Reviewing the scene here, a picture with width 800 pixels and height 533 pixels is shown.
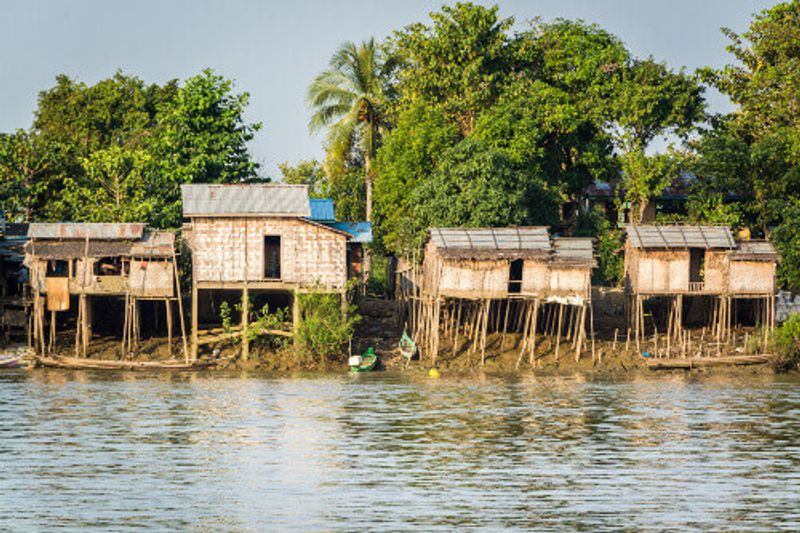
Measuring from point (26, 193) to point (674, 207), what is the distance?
2458 cm

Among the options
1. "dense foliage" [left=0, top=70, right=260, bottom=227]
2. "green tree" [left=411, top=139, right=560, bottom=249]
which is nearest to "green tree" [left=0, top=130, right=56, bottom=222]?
"dense foliage" [left=0, top=70, right=260, bottom=227]

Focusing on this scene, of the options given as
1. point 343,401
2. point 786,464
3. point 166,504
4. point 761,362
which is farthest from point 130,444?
point 761,362

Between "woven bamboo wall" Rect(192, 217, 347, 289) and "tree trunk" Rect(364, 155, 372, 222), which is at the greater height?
"tree trunk" Rect(364, 155, 372, 222)

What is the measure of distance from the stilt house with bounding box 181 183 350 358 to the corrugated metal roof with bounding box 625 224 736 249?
914 centimetres

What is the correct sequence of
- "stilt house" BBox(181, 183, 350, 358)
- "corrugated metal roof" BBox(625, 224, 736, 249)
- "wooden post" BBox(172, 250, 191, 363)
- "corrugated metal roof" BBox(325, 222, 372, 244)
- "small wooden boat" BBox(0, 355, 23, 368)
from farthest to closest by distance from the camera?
"corrugated metal roof" BBox(325, 222, 372, 244)
"corrugated metal roof" BBox(625, 224, 736, 249)
"stilt house" BBox(181, 183, 350, 358)
"small wooden boat" BBox(0, 355, 23, 368)
"wooden post" BBox(172, 250, 191, 363)

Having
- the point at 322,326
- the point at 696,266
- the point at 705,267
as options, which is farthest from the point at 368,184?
the point at 705,267

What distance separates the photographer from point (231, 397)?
116ft

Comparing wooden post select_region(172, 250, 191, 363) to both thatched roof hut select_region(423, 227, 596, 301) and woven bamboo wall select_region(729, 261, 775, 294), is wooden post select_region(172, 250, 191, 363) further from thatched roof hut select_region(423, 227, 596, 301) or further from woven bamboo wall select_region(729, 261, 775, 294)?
woven bamboo wall select_region(729, 261, 775, 294)

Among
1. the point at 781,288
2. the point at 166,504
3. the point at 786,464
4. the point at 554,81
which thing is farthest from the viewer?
the point at 554,81

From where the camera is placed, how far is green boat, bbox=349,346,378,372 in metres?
42.0

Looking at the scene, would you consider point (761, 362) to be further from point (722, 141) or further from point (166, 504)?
point (166, 504)

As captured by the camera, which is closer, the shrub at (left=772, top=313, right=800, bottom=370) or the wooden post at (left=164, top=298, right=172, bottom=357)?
the shrub at (left=772, top=313, right=800, bottom=370)

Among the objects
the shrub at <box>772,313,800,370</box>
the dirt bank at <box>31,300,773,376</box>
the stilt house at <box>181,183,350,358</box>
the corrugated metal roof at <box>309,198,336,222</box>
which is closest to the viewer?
the shrub at <box>772,313,800,370</box>

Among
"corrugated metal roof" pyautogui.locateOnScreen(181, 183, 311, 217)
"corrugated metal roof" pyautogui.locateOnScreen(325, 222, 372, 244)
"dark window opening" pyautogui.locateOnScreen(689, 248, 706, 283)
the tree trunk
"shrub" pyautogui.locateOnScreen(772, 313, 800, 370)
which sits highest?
the tree trunk
